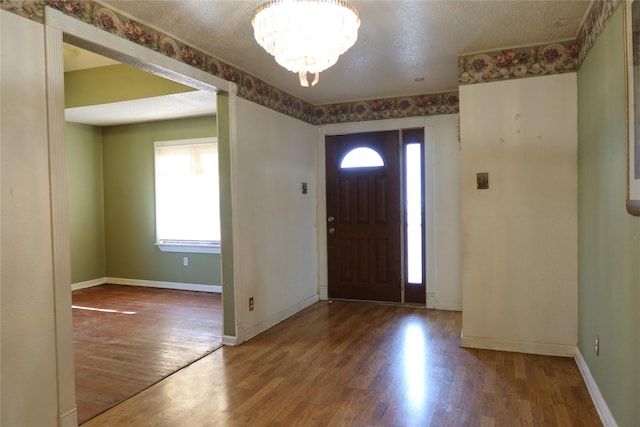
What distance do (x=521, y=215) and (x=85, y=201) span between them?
5.84 meters

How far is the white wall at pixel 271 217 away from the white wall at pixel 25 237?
1.66 meters

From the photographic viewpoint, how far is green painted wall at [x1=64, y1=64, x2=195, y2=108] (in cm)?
436

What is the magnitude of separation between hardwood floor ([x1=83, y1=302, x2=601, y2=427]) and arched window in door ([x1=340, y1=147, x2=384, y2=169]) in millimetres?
2073

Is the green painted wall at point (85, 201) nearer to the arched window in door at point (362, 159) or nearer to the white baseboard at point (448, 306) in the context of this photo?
the arched window in door at point (362, 159)

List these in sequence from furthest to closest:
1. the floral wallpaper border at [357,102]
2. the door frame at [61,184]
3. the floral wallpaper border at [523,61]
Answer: the floral wallpaper border at [523,61], the floral wallpaper border at [357,102], the door frame at [61,184]

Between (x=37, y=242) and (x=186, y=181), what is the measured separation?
3878 millimetres

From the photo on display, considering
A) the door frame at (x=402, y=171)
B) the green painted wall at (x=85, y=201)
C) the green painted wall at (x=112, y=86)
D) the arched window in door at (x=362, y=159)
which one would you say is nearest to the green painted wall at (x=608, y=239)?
the door frame at (x=402, y=171)

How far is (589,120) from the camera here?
2828 mm

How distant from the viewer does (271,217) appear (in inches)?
170

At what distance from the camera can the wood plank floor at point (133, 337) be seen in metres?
2.93

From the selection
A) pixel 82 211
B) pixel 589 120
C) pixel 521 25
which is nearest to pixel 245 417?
pixel 589 120

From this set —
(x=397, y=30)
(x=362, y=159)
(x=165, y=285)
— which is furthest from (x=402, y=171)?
(x=165, y=285)

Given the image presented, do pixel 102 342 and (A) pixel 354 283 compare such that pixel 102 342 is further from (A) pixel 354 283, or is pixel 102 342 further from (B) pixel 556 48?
(B) pixel 556 48

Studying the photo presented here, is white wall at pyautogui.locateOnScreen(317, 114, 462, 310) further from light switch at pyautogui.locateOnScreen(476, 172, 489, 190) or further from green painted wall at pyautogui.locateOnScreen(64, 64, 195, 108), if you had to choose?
green painted wall at pyautogui.locateOnScreen(64, 64, 195, 108)
